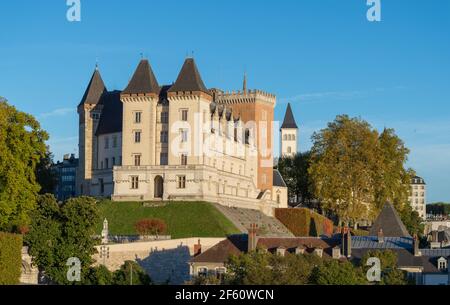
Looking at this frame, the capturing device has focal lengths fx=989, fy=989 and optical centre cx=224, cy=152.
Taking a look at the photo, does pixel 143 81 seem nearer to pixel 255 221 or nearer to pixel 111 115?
pixel 111 115

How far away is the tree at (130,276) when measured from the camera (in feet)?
189

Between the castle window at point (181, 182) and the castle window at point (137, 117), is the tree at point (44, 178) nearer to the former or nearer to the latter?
the castle window at point (137, 117)

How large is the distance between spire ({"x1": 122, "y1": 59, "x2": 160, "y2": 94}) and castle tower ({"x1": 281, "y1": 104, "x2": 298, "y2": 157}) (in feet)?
283

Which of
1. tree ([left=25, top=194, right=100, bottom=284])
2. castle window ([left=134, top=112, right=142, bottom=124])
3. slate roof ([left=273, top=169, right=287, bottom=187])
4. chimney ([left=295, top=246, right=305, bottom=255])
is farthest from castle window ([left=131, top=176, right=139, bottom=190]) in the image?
chimney ([left=295, top=246, right=305, bottom=255])

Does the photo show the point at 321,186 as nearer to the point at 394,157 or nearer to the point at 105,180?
the point at 394,157

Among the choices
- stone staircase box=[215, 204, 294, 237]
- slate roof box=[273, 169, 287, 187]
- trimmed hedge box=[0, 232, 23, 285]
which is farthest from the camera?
slate roof box=[273, 169, 287, 187]

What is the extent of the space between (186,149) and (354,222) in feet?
71.5

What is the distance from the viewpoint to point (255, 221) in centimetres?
9450

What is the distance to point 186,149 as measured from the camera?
301 feet

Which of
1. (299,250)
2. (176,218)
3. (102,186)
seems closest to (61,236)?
(299,250)

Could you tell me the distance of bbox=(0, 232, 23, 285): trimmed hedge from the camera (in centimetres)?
5458

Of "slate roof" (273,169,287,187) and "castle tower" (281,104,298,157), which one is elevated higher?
"castle tower" (281,104,298,157)

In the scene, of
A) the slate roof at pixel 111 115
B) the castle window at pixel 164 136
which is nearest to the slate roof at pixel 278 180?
the slate roof at pixel 111 115

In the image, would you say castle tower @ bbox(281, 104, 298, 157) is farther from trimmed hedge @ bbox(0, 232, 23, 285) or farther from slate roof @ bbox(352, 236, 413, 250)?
trimmed hedge @ bbox(0, 232, 23, 285)
